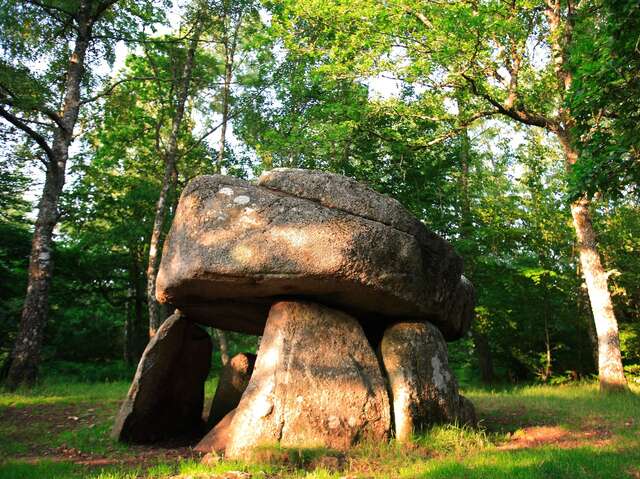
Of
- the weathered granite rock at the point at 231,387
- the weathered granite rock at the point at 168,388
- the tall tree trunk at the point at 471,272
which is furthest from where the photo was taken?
the tall tree trunk at the point at 471,272

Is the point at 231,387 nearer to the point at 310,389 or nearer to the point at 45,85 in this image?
the point at 310,389

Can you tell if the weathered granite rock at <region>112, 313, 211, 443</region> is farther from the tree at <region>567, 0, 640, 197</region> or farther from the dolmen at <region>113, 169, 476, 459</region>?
the tree at <region>567, 0, 640, 197</region>

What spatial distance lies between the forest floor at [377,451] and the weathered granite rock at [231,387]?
175cm

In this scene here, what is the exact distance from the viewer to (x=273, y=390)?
635 centimetres

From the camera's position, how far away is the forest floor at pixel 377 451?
5.08m

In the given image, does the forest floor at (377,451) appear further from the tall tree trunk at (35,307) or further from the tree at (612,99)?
the tree at (612,99)

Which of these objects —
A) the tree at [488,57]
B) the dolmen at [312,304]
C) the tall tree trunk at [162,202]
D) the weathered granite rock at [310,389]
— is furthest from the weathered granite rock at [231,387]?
the tree at [488,57]

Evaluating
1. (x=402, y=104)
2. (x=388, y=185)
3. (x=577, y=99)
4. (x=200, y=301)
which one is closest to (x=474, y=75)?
(x=402, y=104)

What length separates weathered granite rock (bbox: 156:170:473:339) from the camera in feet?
21.6

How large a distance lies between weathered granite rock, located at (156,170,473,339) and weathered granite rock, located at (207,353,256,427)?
208 cm

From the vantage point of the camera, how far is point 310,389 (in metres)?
6.39

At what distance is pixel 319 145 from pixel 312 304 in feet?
32.2

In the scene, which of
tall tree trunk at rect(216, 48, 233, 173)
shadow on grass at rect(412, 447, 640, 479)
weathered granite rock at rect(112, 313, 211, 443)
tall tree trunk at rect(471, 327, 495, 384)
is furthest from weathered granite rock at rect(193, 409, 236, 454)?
tall tree trunk at rect(216, 48, 233, 173)

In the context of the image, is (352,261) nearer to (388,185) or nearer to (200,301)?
(200,301)
